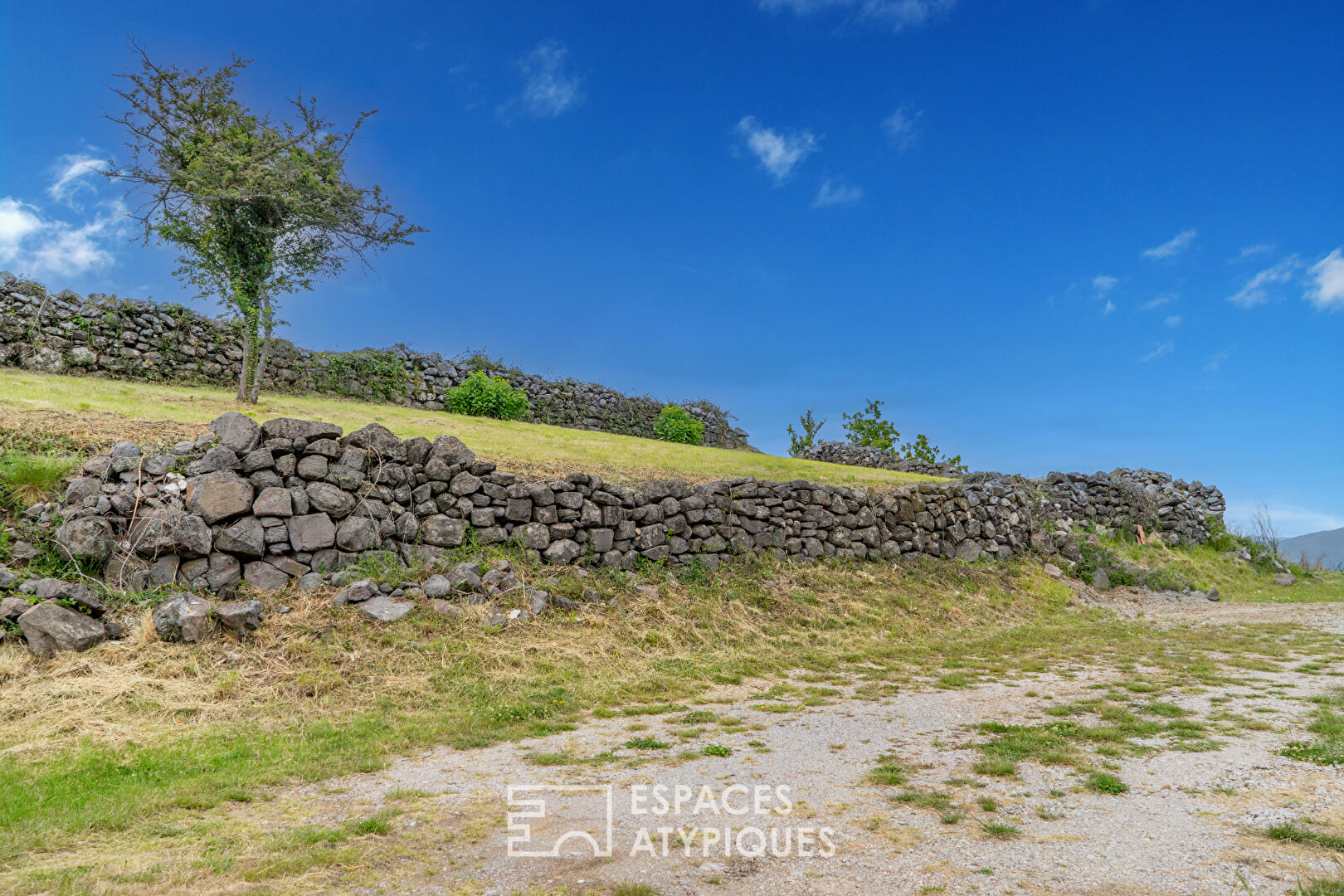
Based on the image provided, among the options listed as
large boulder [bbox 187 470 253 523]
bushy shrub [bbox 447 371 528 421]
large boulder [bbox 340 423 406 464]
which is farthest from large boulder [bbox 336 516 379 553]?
bushy shrub [bbox 447 371 528 421]

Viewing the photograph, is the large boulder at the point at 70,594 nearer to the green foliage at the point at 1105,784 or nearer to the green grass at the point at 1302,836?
the green foliage at the point at 1105,784

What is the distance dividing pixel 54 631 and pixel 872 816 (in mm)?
7263

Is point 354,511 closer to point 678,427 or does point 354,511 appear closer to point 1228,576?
point 678,427

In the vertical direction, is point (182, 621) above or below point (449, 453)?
below

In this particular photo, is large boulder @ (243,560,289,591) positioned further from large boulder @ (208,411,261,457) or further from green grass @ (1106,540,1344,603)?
green grass @ (1106,540,1344,603)

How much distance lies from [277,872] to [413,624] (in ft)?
14.8

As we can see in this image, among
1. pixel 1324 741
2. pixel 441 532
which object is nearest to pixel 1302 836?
pixel 1324 741

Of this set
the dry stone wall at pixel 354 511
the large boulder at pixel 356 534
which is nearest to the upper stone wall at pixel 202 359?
the dry stone wall at pixel 354 511

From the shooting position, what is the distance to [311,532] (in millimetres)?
8484

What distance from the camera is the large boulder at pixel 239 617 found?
23.5 feet

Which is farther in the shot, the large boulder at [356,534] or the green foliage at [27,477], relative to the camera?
the large boulder at [356,534]

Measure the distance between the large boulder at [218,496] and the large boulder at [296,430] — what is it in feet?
2.25

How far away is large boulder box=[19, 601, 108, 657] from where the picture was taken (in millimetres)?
6484

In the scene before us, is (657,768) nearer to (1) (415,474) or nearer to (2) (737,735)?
(2) (737,735)
